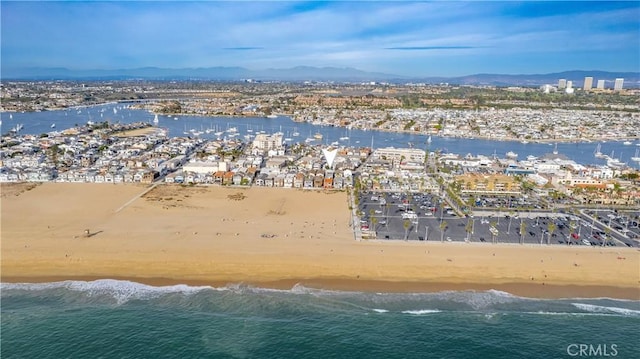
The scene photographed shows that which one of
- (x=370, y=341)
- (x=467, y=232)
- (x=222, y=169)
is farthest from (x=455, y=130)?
(x=370, y=341)

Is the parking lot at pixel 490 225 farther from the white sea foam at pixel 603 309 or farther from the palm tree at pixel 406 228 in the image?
the white sea foam at pixel 603 309

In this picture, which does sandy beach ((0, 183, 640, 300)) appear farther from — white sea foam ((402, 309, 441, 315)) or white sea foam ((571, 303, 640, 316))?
white sea foam ((402, 309, 441, 315))

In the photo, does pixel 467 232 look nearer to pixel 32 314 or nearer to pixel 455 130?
pixel 32 314

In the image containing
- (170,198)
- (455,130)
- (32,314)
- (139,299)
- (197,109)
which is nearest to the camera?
(32,314)

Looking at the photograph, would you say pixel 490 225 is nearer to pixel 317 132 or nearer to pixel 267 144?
pixel 267 144

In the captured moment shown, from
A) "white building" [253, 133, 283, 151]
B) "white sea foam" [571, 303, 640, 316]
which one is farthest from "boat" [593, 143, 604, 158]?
"white sea foam" [571, 303, 640, 316]

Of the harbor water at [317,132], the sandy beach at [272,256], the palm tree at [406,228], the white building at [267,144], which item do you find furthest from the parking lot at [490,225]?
the harbor water at [317,132]
